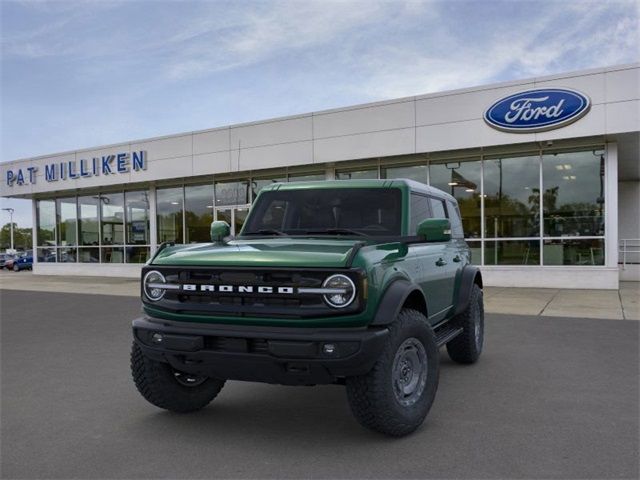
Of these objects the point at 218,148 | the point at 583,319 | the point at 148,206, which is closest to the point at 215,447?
the point at 583,319

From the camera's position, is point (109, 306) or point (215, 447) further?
point (109, 306)

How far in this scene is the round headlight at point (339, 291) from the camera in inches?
137

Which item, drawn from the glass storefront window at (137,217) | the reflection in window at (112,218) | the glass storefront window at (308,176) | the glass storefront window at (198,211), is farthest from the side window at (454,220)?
the reflection in window at (112,218)

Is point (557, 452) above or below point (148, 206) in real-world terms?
below

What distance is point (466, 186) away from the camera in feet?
51.8

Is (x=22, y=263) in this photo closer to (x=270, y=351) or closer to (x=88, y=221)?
(x=88, y=221)

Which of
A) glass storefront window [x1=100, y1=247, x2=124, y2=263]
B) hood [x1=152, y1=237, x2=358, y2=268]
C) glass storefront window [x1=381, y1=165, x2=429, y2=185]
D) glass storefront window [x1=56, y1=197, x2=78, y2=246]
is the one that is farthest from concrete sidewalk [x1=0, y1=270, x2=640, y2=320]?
glass storefront window [x1=56, y1=197, x2=78, y2=246]

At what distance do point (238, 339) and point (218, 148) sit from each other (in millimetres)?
16035

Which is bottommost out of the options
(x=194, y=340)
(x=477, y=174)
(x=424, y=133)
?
(x=194, y=340)

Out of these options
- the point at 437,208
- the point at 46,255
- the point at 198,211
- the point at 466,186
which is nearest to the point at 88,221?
the point at 46,255

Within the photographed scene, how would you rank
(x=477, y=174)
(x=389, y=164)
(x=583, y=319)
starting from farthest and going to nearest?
(x=389, y=164), (x=477, y=174), (x=583, y=319)

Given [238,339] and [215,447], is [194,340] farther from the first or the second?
[215,447]

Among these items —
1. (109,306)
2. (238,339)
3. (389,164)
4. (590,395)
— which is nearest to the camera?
(238,339)

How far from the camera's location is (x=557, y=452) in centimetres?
362
